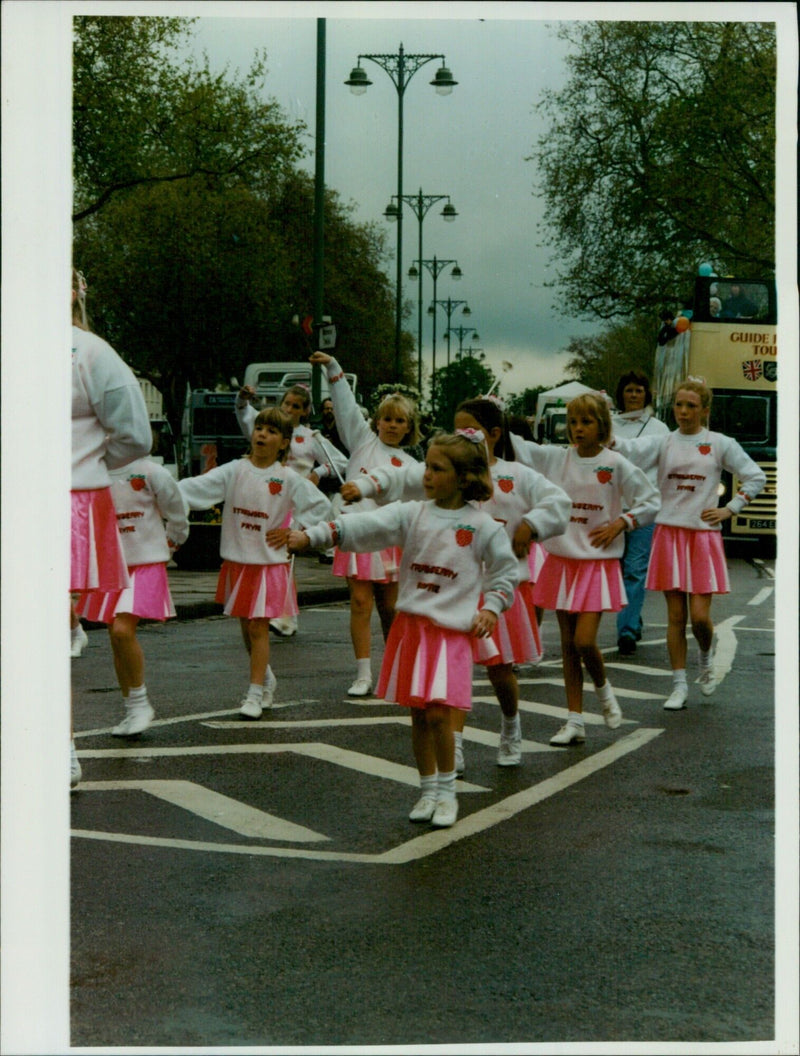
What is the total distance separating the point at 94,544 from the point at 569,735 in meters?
2.85

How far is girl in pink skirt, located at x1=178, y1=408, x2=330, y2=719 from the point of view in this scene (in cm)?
957

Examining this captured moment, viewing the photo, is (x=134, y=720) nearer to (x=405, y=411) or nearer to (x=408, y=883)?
(x=405, y=411)

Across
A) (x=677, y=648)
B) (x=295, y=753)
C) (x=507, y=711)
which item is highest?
(x=677, y=648)

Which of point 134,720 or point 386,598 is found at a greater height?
point 386,598

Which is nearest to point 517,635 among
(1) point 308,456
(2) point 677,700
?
(2) point 677,700

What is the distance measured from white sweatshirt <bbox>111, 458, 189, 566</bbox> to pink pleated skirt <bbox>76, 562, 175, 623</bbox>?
0.22 feet

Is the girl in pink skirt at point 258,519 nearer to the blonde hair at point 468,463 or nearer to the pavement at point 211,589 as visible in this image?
the blonde hair at point 468,463

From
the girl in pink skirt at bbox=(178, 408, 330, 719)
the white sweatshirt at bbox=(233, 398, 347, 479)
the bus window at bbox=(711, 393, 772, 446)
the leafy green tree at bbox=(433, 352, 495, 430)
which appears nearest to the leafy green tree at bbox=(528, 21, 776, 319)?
the bus window at bbox=(711, 393, 772, 446)

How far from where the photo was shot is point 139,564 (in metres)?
9.03

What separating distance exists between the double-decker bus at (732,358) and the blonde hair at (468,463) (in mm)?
16110

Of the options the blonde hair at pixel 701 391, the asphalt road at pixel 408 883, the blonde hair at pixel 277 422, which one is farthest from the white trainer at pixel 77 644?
the blonde hair at pixel 701 391

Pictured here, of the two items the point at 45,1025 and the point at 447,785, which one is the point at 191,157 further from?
the point at 45,1025

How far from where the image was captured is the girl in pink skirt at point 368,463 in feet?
32.8

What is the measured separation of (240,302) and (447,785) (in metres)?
42.4
